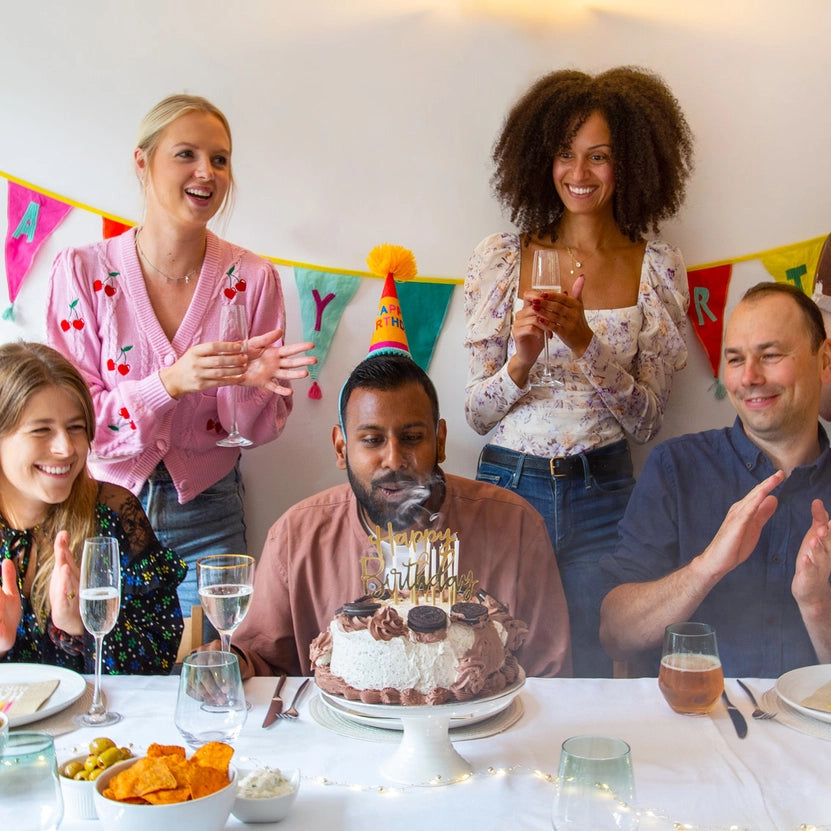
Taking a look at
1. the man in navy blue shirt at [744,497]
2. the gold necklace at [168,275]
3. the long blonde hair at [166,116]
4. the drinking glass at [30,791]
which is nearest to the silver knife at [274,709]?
the drinking glass at [30,791]

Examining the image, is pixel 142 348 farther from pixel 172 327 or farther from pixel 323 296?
pixel 323 296

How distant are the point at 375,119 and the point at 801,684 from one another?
1493 millimetres

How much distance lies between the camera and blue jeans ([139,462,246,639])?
2.04 meters

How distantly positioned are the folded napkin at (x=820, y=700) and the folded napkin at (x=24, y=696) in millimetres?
910

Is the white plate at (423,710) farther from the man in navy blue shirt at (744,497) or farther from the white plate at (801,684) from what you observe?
the man in navy blue shirt at (744,497)

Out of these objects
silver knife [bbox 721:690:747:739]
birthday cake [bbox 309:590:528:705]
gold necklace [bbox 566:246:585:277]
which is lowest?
silver knife [bbox 721:690:747:739]

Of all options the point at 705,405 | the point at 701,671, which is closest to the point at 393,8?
the point at 705,405

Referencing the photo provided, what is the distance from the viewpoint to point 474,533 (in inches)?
69.0

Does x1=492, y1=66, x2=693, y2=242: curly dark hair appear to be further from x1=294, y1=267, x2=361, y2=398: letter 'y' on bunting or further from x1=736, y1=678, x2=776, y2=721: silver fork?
x1=736, y1=678, x2=776, y2=721: silver fork

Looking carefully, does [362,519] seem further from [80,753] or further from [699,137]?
[699,137]

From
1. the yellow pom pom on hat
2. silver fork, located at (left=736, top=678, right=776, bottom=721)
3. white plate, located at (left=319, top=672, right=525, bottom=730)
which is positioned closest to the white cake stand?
white plate, located at (left=319, top=672, right=525, bottom=730)

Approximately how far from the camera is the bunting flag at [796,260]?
7.27 ft

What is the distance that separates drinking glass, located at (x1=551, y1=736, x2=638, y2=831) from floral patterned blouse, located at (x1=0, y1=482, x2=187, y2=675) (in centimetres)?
92

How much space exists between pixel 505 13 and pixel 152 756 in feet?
5.98
